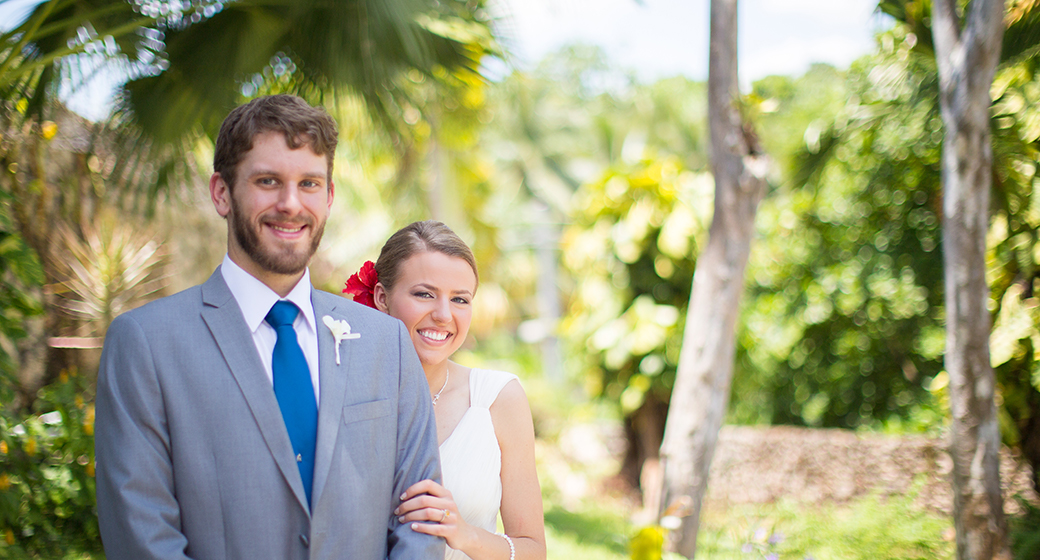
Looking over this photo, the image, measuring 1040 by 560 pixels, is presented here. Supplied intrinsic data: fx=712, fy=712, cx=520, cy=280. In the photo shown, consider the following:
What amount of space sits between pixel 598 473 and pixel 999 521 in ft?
19.0

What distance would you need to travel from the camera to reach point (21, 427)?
12.8 feet

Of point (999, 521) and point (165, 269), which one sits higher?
point (165, 269)

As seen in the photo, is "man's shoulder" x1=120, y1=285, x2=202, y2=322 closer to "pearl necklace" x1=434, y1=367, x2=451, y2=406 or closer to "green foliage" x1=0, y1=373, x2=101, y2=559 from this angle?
"pearl necklace" x1=434, y1=367, x2=451, y2=406

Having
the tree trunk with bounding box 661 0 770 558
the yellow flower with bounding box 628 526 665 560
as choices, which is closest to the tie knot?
the yellow flower with bounding box 628 526 665 560

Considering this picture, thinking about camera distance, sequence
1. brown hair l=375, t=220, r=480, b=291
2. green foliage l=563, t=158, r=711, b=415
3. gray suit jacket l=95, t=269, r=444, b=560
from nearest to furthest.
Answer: gray suit jacket l=95, t=269, r=444, b=560, brown hair l=375, t=220, r=480, b=291, green foliage l=563, t=158, r=711, b=415

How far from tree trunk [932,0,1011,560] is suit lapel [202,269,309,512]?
389 centimetres

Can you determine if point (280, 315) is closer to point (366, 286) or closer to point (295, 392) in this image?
Answer: point (295, 392)

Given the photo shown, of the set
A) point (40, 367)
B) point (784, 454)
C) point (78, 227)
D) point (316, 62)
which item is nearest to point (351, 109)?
point (316, 62)

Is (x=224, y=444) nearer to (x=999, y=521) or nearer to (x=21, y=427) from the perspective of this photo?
(x=21, y=427)

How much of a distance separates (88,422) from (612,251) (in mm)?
5265

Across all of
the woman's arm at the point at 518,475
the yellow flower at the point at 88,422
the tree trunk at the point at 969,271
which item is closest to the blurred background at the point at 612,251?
the yellow flower at the point at 88,422

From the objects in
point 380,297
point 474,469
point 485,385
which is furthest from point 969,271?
point 380,297

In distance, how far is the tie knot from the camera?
4.91 ft

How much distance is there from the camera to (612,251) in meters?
7.86
